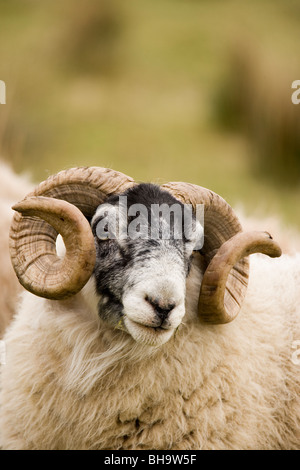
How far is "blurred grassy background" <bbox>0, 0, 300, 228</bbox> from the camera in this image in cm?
1032

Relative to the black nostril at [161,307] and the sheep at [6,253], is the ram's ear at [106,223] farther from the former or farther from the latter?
the sheep at [6,253]

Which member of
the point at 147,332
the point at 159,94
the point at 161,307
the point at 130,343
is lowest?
the point at 159,94

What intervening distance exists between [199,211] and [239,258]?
0.36 metres

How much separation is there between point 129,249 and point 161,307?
0.39m

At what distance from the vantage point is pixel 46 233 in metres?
3.19

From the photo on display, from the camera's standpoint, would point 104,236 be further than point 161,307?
Yes

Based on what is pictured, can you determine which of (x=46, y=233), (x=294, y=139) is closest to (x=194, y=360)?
(x=46, y=233)

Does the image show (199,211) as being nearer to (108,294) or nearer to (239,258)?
(239,258)

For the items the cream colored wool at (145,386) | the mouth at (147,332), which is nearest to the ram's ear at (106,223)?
the cream colored wool at (145,386)

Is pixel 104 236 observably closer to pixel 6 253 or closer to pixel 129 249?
pixel 129 249

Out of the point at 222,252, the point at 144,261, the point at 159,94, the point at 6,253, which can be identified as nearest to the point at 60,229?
the point at 144,261

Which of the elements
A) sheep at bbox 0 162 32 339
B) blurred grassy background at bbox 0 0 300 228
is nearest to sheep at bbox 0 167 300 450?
sheep at bbox 0 162 32 339

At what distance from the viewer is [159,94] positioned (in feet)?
56.7

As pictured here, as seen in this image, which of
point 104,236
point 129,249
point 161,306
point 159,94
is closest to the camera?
point 161,306
